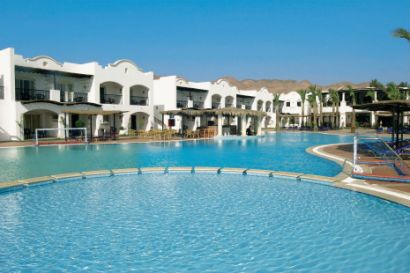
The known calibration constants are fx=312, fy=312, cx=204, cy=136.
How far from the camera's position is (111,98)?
30.5m

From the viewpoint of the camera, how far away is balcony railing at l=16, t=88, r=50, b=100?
947 inches

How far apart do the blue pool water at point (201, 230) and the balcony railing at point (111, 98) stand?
2197 centimetres

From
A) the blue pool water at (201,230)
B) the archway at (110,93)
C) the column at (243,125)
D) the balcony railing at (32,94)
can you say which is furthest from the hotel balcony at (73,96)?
the blue pool water at (201,230)

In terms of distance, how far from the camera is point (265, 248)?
4973 millimetres

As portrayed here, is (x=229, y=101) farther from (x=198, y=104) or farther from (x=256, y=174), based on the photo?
(x=256, y=174)

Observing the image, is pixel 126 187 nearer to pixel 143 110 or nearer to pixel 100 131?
pixel 100 131

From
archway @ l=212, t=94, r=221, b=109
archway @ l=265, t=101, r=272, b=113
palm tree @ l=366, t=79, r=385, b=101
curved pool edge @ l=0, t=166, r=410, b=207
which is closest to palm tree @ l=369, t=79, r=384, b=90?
palm tree @ l=366, t=79, r=385, b=101

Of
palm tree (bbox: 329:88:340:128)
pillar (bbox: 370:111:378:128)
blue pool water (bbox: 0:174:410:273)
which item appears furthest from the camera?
pillar (bbox: 370:111:378:128)

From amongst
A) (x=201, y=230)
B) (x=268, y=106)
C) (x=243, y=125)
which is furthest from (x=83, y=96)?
(x=268, y=106)

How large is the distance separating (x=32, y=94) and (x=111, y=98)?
285 inches

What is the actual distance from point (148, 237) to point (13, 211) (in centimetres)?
362

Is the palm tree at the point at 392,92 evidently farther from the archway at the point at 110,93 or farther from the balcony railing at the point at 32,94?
the balcony railing at the point at 32,94

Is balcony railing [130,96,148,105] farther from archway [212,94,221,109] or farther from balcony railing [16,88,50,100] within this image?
archway [212,94,221,109]

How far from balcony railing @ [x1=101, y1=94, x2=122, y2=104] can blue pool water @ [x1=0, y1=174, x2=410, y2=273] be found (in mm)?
21967
